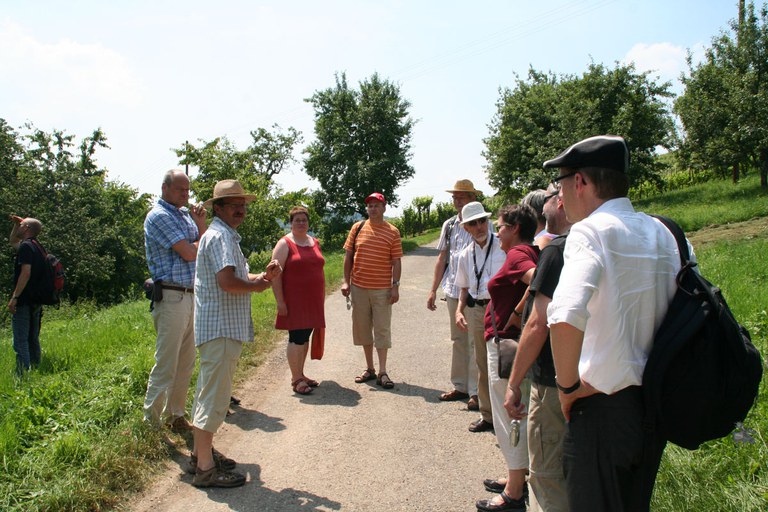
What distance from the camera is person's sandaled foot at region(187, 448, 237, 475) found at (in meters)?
4.46

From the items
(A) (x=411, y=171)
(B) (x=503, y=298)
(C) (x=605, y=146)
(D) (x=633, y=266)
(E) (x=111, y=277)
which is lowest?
(E) (x=111, y=277)

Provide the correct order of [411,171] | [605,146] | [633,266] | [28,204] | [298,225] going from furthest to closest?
[411,171]
[28,204]
[298,225]
[605,146]
[633,266]

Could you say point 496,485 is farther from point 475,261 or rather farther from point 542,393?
point 475,261

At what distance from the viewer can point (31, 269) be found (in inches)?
282

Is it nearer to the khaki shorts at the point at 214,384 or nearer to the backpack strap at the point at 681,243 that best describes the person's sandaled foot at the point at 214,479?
the khaki shorts at the point at 214,384

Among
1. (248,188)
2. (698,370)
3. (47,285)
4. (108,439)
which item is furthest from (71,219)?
(698,370)

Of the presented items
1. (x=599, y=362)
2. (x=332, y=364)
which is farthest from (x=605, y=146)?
(x=332, y=364)

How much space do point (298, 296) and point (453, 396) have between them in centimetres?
203

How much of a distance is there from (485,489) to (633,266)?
2740mm

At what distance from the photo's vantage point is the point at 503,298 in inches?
152

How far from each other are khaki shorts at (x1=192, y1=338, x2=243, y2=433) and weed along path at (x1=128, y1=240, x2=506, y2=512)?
20.4 inches

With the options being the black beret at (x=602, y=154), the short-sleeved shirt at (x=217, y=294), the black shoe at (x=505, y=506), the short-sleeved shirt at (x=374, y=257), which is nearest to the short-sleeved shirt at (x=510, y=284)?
the black shoe at (x=505, y=506)

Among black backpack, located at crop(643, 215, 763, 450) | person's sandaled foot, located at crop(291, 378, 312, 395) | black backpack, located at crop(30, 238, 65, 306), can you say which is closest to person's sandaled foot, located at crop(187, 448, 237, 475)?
person's sandaled foot, located at crop(291, 378, 312, 395)

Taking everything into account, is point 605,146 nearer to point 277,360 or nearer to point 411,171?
point 277,360
